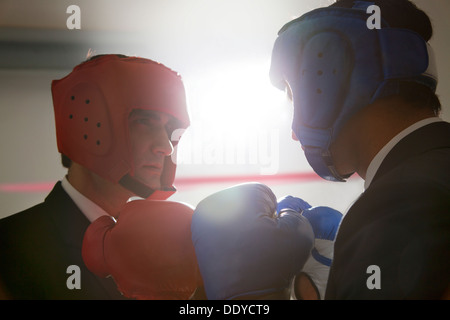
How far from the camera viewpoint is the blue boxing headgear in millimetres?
1019

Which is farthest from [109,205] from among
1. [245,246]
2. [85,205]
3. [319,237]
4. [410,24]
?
[410,24]

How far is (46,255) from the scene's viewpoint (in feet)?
3.61

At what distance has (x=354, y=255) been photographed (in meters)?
0.77

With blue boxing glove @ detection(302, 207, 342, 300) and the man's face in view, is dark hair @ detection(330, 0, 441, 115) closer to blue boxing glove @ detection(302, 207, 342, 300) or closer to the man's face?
blue boxing glove @ detection(302, 207, 342, 300)

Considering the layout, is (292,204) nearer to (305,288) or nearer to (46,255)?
(305,288)

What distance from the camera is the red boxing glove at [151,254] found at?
0.94 m

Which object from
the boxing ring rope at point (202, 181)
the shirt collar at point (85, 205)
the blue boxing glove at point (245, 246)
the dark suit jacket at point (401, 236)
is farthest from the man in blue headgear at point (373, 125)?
the shirt collar at point (85, 205)

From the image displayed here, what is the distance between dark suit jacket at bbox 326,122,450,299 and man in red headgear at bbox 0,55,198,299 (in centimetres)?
42

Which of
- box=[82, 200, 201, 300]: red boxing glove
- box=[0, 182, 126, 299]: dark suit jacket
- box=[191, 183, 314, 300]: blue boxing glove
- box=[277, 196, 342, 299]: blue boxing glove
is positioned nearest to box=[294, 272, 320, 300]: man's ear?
box=[277, 196, 342, 299]: blue boxing glove

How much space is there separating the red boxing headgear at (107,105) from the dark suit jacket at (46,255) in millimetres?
199

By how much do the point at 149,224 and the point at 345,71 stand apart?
0.72 m

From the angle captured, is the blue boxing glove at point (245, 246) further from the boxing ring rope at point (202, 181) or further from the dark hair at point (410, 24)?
the boxing ring rope at point (202, 181)

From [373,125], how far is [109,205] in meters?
0.94

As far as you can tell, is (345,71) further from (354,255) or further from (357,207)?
(354,255)
